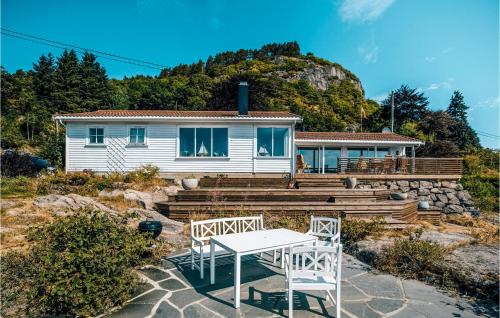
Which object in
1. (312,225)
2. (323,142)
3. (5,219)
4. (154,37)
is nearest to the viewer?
(312,225)

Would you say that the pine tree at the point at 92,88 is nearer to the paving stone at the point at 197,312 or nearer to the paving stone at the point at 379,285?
the paving stone at the point at 197,312

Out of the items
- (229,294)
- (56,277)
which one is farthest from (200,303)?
(56,277)

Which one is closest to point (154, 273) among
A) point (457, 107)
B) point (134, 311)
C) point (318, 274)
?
point (134, 311)

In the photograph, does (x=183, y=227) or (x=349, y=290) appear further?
(x=183, y=227)

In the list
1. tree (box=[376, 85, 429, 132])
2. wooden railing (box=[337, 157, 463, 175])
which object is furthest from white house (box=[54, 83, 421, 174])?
tree (box=[376, 85, 429, 132])

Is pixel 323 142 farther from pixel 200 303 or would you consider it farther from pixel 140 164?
pixel 200 303

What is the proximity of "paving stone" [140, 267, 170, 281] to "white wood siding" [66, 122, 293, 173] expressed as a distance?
8.49 meters

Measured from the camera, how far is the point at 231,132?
12773 mm

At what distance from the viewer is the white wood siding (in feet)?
42.0

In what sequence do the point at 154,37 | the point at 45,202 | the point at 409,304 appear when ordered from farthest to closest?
the point at 154,37 → the point at 45,202 → the point at 409,304

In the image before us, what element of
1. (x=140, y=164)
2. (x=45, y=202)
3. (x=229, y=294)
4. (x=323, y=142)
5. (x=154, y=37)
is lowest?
(x=229, y=294)

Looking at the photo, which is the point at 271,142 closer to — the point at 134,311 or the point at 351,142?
the point at 351,142

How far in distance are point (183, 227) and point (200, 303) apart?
3584 mm

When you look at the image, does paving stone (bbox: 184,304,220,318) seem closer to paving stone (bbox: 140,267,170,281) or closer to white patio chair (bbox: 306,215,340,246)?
paving stone (bbox: 140,267,170,281)
